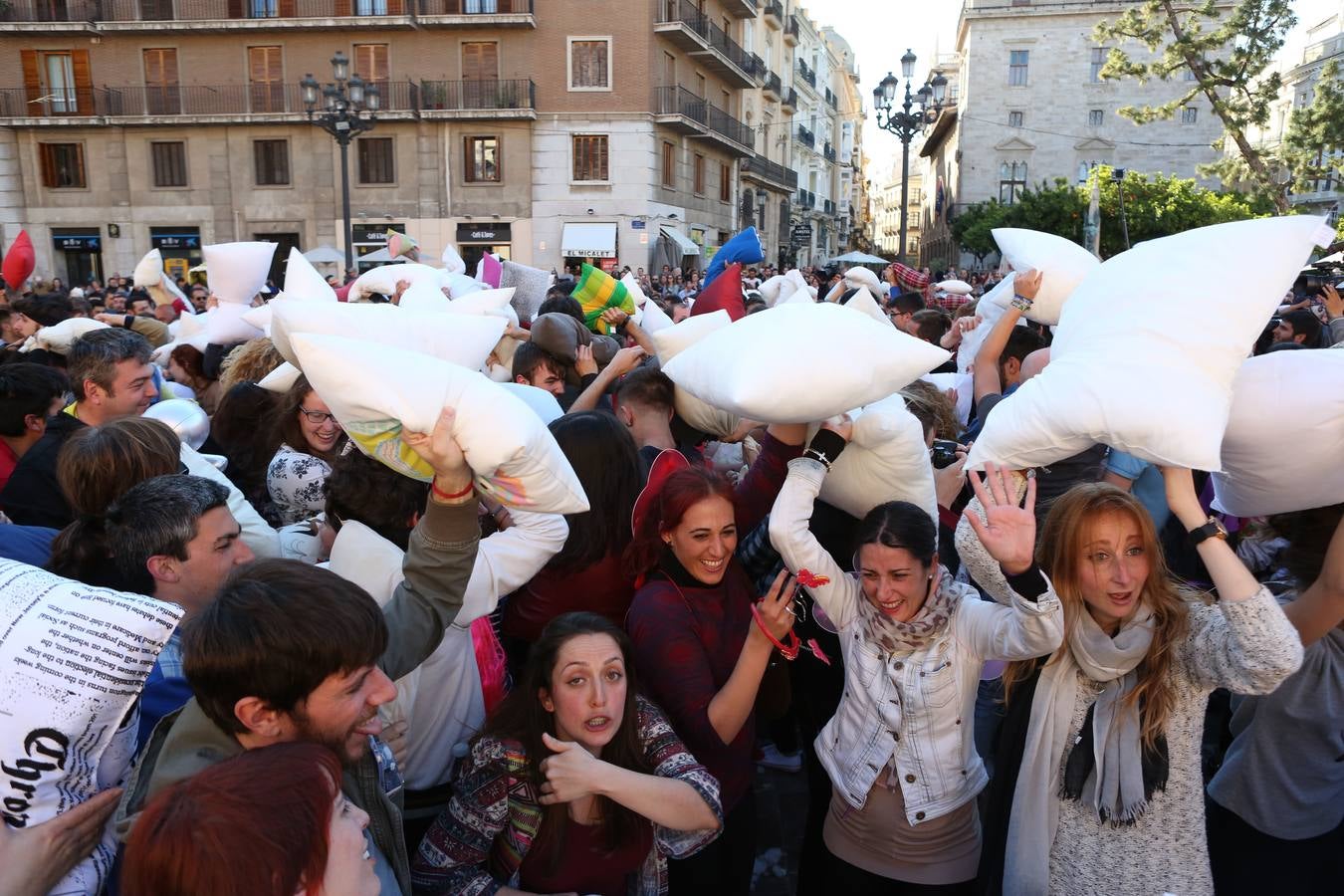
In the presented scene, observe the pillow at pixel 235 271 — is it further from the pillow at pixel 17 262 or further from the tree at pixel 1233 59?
the tree at pixel 1233 59

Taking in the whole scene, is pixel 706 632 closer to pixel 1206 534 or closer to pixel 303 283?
pixel 1206 534

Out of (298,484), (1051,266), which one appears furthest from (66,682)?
(1051,266)

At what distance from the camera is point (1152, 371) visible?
5.95 feet

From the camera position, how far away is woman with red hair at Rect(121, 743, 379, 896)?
3.68 ft

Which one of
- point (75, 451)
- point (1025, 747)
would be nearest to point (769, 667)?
point (1025, 747)

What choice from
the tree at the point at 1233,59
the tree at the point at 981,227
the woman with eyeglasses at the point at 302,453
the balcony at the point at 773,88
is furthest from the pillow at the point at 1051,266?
the balcony at the point at 773,88

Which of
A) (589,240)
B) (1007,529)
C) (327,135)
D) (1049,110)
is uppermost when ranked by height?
(1049,110)

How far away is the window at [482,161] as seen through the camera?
83.1 feet

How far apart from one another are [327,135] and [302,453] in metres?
25.1

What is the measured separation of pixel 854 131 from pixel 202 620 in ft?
267

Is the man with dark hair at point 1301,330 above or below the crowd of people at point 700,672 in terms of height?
above

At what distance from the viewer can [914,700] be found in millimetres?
2215

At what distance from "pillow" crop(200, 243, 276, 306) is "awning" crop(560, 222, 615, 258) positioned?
19275 mm

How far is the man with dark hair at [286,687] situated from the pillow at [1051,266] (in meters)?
2.76
